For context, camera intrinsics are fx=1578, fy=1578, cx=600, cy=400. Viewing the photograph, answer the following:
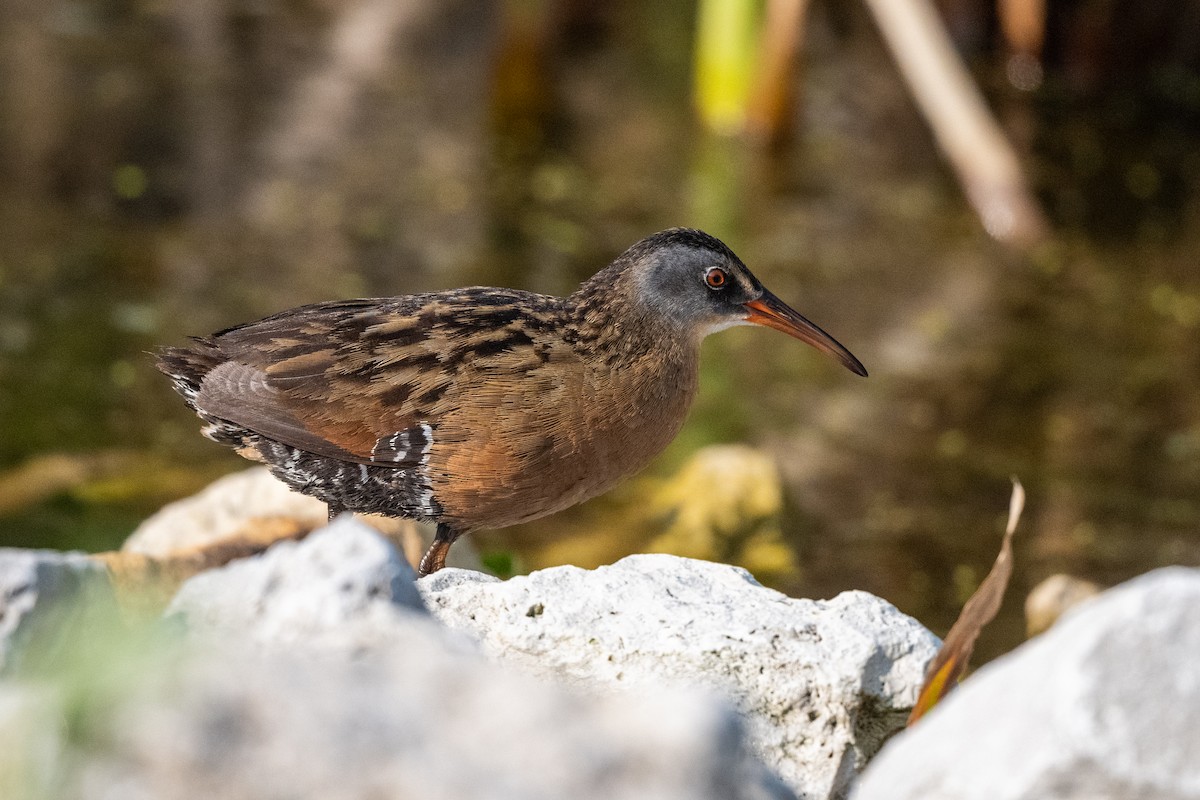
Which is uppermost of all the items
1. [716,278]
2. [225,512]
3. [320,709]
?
[320,709]

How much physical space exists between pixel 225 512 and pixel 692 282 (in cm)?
190

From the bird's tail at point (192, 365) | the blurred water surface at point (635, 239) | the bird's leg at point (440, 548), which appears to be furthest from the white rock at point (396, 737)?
the blurred water surface at point (635, 239)

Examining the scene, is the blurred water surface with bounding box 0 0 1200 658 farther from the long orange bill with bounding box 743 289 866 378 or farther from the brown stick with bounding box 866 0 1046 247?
the long orange bill with bounding box 743 289 866 378

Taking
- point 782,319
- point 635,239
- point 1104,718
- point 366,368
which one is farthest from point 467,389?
point 635,239

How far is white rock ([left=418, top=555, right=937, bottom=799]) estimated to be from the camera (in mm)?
3102

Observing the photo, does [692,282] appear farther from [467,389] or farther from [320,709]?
[320,709]

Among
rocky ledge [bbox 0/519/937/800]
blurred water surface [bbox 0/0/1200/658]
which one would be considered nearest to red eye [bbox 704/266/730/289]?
rocky ledge [bbox 0/519/937/800]

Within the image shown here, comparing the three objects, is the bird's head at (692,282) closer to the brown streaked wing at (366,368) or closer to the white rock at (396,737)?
the brown streaked wing at (366,368)

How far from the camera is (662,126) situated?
12102mm

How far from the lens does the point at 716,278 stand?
4.65m

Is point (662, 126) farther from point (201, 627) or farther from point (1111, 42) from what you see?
point (201, 627)

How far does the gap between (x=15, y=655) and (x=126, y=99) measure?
32.3ft

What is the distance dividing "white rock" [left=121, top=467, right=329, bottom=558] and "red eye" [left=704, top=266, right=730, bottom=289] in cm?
152

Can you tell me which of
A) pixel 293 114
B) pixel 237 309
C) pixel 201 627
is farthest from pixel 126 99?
pixel 201 627
